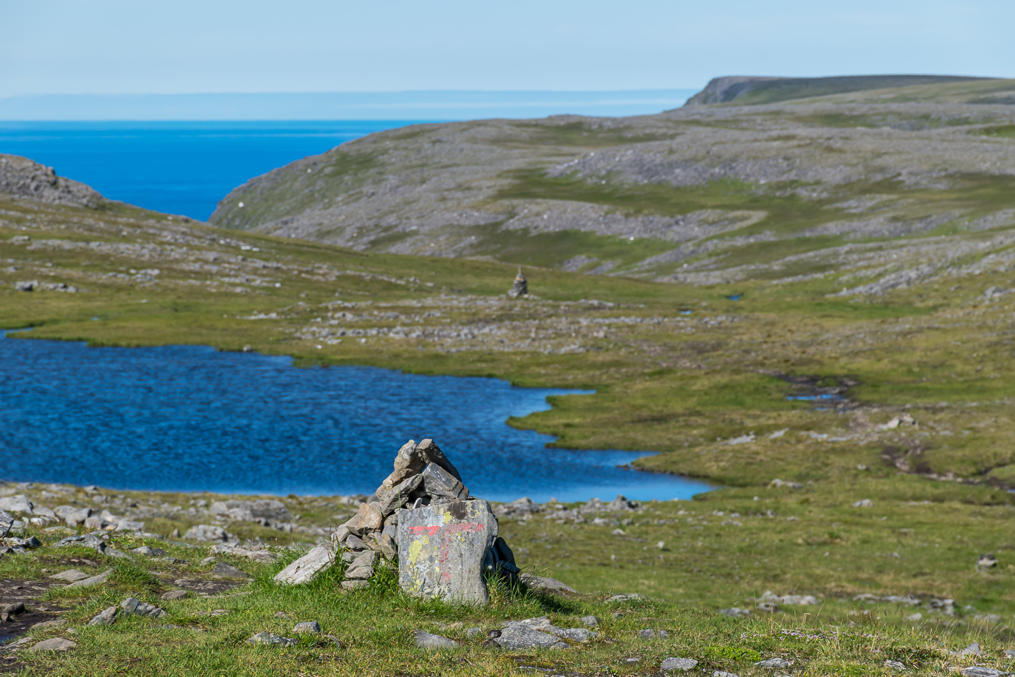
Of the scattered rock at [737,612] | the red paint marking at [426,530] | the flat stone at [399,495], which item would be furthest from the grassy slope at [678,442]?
the flat stone at [399,495]

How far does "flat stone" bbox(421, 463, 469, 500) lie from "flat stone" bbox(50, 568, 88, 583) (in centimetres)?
825

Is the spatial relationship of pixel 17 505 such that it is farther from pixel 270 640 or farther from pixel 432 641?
pixel 432 641

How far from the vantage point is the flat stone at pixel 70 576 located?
2300 cm

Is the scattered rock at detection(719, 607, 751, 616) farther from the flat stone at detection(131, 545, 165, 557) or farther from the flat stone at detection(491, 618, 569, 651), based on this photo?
the flat stone at detection(131, 545, 165, 557)

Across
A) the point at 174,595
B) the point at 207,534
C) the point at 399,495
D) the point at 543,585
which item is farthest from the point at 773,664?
the point at 207,534

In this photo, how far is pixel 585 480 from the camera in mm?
71188

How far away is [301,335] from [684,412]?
5482cm

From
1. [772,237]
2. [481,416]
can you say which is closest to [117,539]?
[481,416]

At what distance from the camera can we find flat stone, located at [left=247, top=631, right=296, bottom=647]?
1777 cm

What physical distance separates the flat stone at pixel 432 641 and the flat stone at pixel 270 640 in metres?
2.28

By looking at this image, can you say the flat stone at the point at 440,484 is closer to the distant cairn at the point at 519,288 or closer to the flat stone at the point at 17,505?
the flat stone at the point at 17,505

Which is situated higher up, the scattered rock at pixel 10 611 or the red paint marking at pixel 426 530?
the red paint marking at pixel 426 530

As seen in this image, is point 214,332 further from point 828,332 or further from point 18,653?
point 18,653

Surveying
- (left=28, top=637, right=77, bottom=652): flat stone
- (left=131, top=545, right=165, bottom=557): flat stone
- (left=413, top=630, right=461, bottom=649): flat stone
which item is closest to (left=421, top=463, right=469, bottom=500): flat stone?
(left=413, top=630, right=461, bottom=649): flat stone
